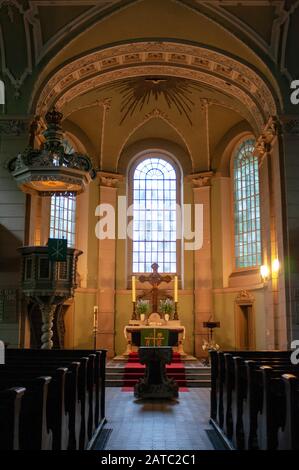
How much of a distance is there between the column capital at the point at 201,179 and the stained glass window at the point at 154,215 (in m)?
0.93

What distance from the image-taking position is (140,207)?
18344 mm

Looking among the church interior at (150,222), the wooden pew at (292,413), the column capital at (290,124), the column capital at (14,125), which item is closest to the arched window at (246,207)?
the church interior at (150,222)

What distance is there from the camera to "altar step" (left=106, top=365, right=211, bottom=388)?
11.6 m

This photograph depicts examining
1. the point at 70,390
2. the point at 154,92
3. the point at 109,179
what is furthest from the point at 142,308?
the point at 70,390

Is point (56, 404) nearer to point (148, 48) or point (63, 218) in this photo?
point (148, 48)

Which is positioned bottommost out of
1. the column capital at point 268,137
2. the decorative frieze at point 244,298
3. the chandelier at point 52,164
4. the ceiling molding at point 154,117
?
the decorative frieze at point 244,298

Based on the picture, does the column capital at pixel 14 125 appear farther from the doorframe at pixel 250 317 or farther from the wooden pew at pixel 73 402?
the doorframe at pixel 250 317

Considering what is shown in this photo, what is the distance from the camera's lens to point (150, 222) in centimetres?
1827

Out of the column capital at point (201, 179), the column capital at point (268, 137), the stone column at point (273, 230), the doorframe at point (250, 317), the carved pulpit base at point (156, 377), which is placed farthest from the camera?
the column capital at point (201, 179)

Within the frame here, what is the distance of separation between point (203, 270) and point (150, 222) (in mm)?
2792

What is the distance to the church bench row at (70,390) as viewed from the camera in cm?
410

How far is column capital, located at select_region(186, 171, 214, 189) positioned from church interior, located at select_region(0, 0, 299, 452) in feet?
0.12

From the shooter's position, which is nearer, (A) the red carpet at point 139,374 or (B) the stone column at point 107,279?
(A) the red carpet at point 139,374

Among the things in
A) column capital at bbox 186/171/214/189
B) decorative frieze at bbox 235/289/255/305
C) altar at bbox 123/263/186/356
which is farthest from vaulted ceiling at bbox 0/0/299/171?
altar at bbox 123/263/186/356
